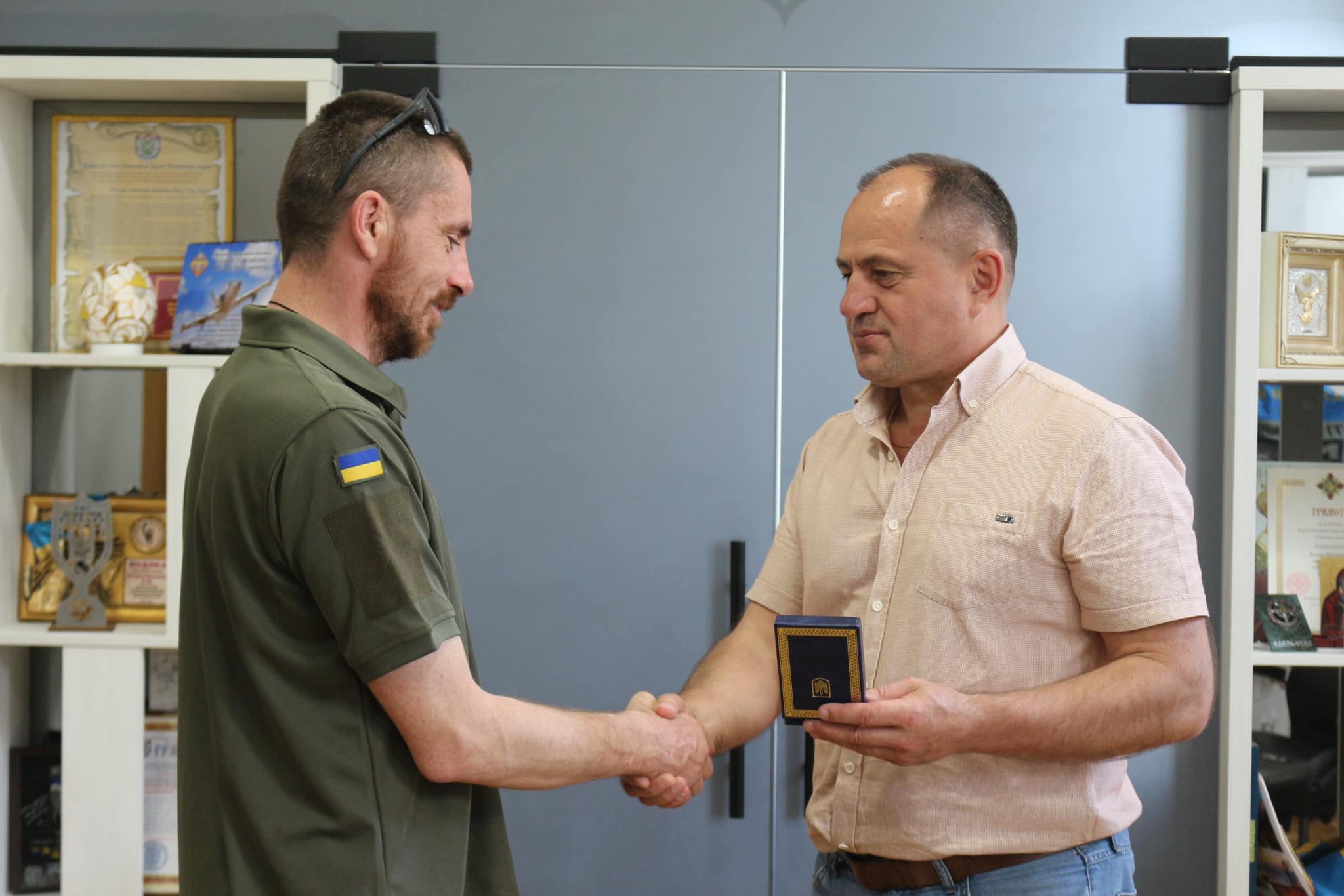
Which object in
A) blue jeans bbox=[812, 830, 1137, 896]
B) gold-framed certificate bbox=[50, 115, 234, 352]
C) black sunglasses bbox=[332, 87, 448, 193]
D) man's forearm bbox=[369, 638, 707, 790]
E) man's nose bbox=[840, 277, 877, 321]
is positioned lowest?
blue jeans bbox=[812, 830, 1137, 896]

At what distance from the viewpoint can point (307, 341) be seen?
137 centimetres

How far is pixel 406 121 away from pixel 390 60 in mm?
1170

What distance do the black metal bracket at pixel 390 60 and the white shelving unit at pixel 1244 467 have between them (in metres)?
1.76

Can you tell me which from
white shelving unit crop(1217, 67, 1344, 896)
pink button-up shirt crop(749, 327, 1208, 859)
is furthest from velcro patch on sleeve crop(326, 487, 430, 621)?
white shelving unit crop(1217, 67, 1344, 896)

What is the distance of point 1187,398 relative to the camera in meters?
2.52

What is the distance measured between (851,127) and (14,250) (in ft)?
6.33

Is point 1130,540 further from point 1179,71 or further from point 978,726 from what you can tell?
point 1179,71

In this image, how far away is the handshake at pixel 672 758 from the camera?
5.64 ft

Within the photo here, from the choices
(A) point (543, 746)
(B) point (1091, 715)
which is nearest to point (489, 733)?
(A) point (543, 746)

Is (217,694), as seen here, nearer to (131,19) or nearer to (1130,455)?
(1130,455)

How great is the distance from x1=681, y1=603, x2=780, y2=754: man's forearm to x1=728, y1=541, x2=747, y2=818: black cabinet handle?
0.54m

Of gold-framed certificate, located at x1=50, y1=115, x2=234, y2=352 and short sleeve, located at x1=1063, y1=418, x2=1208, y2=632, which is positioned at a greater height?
gold-framed certificate, located at x1=50, y1=115, x2=234, y2=352

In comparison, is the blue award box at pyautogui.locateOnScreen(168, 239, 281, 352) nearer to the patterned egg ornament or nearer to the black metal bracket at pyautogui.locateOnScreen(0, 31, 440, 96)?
the patterned egg ornament

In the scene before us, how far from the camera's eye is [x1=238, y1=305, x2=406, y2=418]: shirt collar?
1.36 meters
